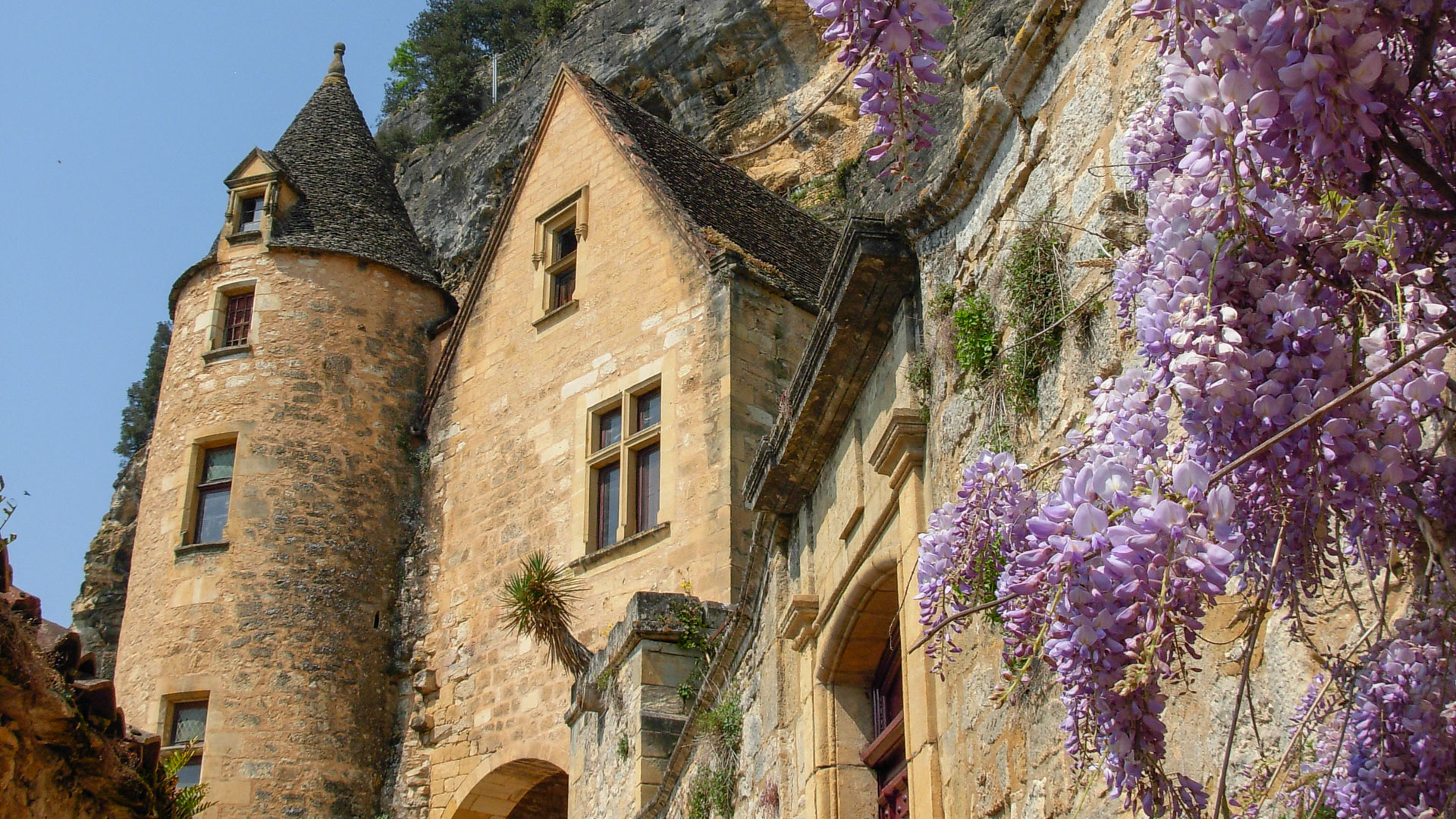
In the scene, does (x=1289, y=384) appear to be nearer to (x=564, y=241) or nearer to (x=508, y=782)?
(x=508, y=782)

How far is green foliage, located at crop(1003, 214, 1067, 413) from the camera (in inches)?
161

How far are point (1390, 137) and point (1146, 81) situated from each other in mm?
1638

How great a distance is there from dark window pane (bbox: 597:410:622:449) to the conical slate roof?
4.09 meters

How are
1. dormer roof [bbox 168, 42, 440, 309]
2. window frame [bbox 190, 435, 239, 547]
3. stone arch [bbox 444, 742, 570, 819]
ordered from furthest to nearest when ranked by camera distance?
dormer roof [bbox 168, 42, 440, 309] → window frame [bbox 190, 435, 239, 547] → stone arch [bbox 444, 742, 570, 819]

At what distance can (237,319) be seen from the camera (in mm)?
17094

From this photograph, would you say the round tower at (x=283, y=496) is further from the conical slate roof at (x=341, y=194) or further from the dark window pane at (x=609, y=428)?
the dark window pane at (x=609, y=428)

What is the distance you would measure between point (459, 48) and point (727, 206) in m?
18.8

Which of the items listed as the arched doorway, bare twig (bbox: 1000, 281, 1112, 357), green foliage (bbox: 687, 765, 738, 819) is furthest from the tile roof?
bare twig (bbox: 1000, 281, 1112, 357)

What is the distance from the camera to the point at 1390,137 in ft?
7.05

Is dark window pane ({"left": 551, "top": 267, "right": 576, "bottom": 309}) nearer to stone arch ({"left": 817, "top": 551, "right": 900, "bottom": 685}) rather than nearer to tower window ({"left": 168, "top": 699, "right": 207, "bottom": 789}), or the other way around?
tower window ({"left": 168, "top": 699, "right": 207, "bottom": 789})

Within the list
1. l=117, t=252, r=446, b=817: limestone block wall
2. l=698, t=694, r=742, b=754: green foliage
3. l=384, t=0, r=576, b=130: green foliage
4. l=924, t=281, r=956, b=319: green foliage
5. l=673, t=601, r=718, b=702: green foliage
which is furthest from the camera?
l=384, t=0, r=576, b=130: green foliage

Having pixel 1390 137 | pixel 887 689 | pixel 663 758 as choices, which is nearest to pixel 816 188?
pixel 663 758

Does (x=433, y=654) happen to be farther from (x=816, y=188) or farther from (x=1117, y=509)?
(x=1117, y=509)

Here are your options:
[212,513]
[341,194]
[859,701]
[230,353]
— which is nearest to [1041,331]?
[859,701]
